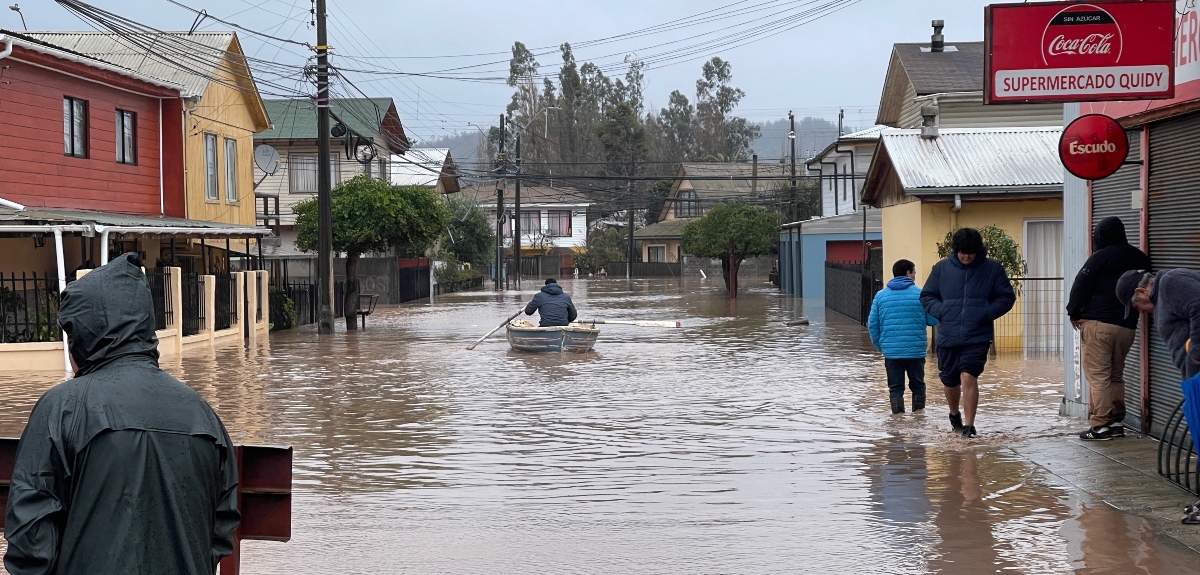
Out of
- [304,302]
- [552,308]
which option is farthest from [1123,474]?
[304,302]

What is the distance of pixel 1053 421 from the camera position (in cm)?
1221

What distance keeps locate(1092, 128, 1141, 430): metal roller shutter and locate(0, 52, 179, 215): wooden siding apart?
58.0 feet

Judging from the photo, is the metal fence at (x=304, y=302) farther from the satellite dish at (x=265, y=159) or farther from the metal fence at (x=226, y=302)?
the metal fence at (x=226, y=302)

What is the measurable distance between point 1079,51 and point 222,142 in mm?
23854

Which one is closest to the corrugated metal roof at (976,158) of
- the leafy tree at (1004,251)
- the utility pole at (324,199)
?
the leafy tree at (1004,251)

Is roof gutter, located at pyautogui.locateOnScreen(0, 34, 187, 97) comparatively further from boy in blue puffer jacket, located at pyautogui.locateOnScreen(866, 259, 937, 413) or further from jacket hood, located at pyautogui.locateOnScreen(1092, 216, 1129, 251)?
jacket hood, located at pyautogui.locateOnScreen(1092, 216, 1129, 251)

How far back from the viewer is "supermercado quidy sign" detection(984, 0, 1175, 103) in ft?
32.0

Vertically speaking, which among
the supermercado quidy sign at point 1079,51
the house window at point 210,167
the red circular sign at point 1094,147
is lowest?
the red circular sign at point 1094,147

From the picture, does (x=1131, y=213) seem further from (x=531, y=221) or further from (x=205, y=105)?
(x=531, y=221)

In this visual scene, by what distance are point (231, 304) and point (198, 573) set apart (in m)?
23.4

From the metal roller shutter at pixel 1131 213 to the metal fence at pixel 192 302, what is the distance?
1666cm

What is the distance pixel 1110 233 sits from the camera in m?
10.3

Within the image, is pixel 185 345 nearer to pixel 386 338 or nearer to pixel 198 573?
pixel 386 338

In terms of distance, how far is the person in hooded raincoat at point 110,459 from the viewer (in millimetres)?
3549
